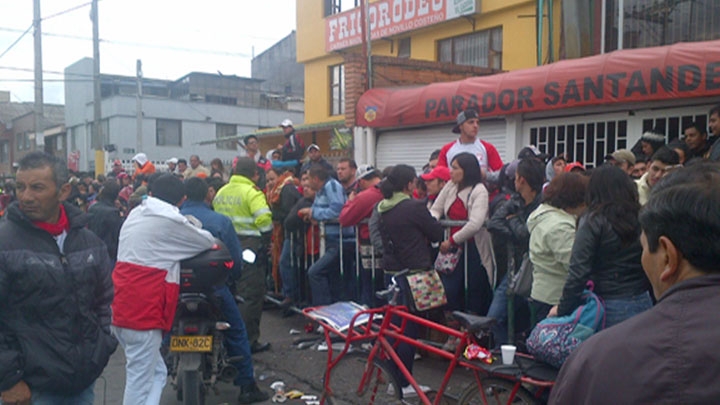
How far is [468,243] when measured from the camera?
5.60 metres

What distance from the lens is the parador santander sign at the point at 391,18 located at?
57.7 feet

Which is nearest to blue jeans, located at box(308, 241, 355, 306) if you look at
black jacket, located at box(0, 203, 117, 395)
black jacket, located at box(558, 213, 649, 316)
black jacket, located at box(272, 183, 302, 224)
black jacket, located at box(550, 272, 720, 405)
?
black jacket, located at box(272, 183, 302, 224)

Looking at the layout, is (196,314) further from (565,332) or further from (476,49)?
(476,49)

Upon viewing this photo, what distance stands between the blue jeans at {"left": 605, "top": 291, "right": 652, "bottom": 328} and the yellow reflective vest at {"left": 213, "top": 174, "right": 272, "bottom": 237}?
12.0 ft

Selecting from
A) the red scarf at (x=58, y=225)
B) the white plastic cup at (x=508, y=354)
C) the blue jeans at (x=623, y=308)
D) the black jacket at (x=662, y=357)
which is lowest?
the white plastic cup at (x=508, y=354)

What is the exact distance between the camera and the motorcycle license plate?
4.28m

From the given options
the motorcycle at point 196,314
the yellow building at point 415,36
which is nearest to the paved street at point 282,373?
the motorcycle at point 196,314

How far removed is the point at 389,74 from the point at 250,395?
369 inches

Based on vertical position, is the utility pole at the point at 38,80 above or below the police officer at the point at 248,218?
above

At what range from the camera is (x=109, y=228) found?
270 inches

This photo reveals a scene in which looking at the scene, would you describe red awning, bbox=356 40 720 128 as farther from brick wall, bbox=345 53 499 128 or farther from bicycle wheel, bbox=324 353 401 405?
bicycle wheel, bbox=324 353 401 405

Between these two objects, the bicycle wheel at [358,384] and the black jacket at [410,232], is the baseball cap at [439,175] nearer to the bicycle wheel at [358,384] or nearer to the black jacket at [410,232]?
the black jacket at [410,232]

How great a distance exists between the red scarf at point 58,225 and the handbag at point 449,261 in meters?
3.34

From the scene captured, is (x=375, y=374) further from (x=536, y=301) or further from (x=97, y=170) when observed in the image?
(x=97, y=170)
